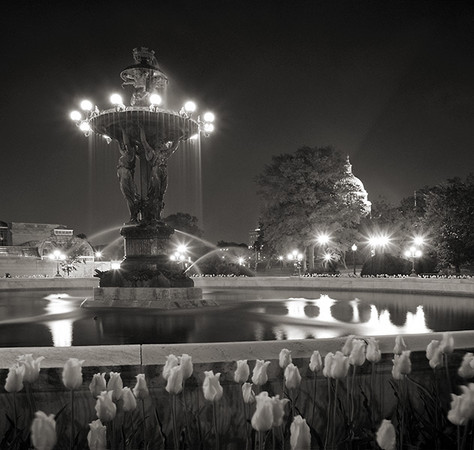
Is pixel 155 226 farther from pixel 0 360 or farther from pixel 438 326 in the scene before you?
pixel 0 360

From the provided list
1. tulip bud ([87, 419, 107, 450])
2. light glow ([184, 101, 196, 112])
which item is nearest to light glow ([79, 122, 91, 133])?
light glow ([184, 101, 196, 112])

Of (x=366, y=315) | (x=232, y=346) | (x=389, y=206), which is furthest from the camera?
(x=389, y=206)

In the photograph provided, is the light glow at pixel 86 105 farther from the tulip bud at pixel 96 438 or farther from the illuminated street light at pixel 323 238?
the illuminated street light at pixel 323 238

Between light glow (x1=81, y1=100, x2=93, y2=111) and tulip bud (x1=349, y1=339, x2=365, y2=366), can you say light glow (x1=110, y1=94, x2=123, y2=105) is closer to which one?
light glow (x1=81, y1=100, x2=93, y2=111)

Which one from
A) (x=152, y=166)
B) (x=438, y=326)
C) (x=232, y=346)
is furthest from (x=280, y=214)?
(x=232, y=346)

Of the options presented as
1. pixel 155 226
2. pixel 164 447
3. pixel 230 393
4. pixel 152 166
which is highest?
pixel 152 166

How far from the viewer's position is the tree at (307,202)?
45.0 m

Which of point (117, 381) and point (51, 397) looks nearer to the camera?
point (117, 381)

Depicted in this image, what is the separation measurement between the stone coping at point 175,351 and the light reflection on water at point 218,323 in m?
2.99

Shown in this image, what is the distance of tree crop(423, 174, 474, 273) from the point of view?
41094 mm

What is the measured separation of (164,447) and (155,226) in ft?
36.1

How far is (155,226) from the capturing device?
13.9 meters

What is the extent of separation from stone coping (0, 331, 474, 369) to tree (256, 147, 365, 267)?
40.9 metres

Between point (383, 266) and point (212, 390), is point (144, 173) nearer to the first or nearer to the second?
point (212, 390)
